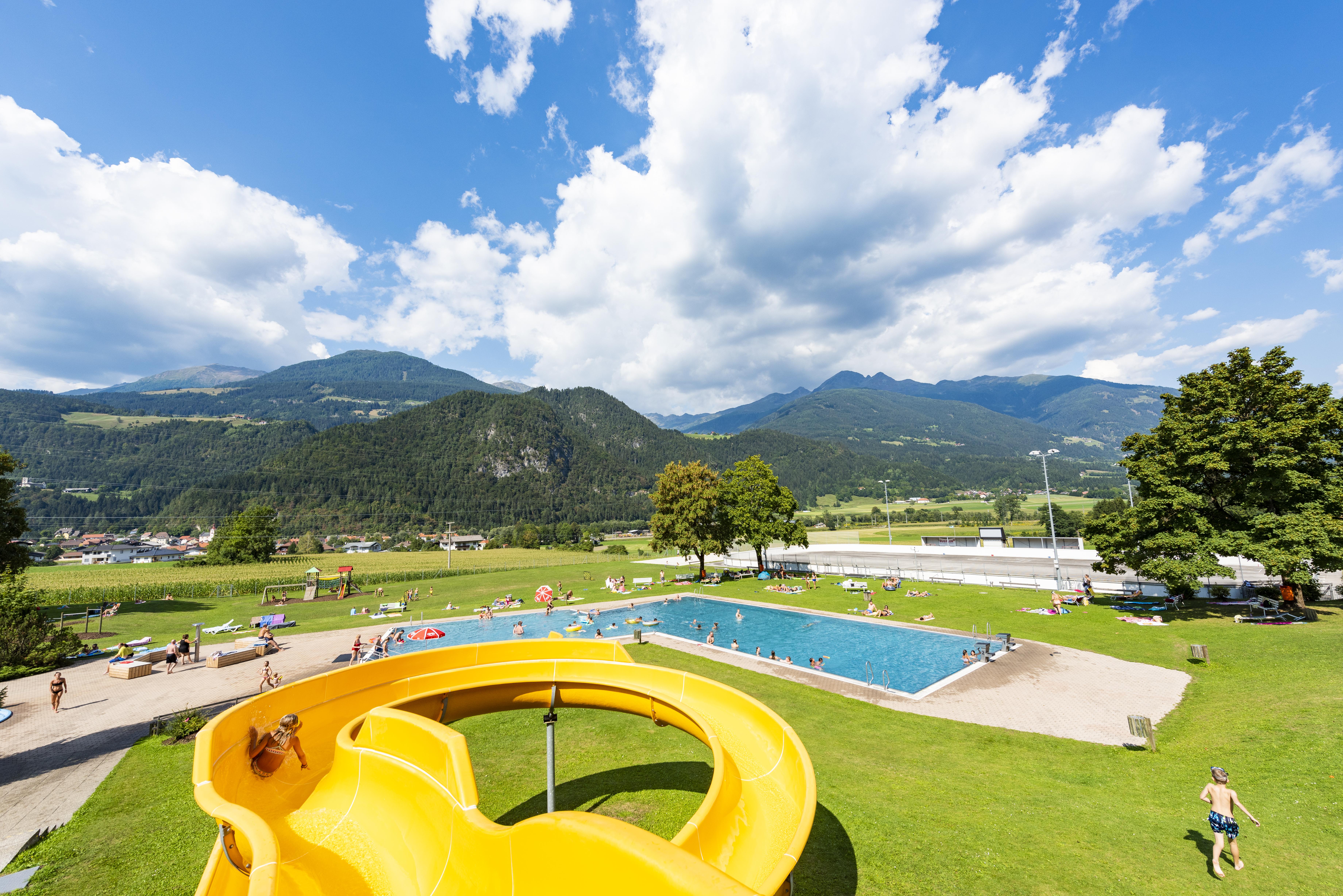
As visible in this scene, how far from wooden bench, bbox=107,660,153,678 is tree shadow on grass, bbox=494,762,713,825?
23916 mm

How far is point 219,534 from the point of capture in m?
83.4

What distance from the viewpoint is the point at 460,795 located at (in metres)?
5.93

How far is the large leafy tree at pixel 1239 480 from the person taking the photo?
23.9 m

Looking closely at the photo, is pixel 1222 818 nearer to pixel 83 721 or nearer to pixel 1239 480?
pixel 1239 480

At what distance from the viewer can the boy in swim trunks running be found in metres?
8.10

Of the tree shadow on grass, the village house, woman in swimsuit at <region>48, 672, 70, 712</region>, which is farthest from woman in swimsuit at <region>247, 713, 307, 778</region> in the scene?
the village house

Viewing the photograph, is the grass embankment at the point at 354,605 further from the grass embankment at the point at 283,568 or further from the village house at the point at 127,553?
the village house at the point at 127,553

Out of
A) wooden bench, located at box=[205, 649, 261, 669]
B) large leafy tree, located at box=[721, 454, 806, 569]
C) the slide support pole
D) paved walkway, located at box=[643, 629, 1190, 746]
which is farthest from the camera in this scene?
large leafy tree, located at box=[721, 454, 806, 569]

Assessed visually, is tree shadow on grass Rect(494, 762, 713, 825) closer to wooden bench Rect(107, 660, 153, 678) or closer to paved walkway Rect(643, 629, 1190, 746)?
paved walkway Rect(643, 629, 1190, 746)

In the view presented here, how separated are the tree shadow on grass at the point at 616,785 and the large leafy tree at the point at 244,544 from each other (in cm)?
8896

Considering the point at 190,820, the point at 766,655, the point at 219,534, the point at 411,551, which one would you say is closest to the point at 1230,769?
the point at 766,655

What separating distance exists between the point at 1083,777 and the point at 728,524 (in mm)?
36428

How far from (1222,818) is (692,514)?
39449mm

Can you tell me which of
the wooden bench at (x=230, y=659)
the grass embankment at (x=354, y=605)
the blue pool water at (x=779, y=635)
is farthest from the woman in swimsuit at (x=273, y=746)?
the grass embankment at (x=354, y=605)
